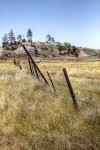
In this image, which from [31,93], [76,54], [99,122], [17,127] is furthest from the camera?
[76,54]

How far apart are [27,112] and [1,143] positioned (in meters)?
1.72

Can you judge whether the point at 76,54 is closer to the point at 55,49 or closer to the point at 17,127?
the point at 55,49

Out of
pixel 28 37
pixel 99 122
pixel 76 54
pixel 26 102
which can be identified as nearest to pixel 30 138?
pixel 99 122

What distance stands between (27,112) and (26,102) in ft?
4.26

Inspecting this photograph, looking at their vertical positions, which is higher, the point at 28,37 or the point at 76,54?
the point at 28,37

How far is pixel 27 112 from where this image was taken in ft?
25.3

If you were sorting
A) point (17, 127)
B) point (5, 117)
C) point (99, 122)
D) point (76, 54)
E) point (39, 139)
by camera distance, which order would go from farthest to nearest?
point (76, 54) < point (5, 117) < point (17, 127) < point (99, 122) < point (39, 139)

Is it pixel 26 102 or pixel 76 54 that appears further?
pixel 76 54

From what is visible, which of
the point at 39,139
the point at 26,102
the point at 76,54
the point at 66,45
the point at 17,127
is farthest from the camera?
the point at 66,45

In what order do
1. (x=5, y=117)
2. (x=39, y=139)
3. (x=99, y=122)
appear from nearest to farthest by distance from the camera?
(x=39, y=139) → (x=99, y=122) → (x=5, y=117)

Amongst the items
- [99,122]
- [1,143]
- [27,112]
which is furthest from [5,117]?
[99,122]

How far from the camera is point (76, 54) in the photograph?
141375mm

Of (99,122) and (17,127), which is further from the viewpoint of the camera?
(17,127)

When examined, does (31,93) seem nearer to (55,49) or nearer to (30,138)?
(30,138)
